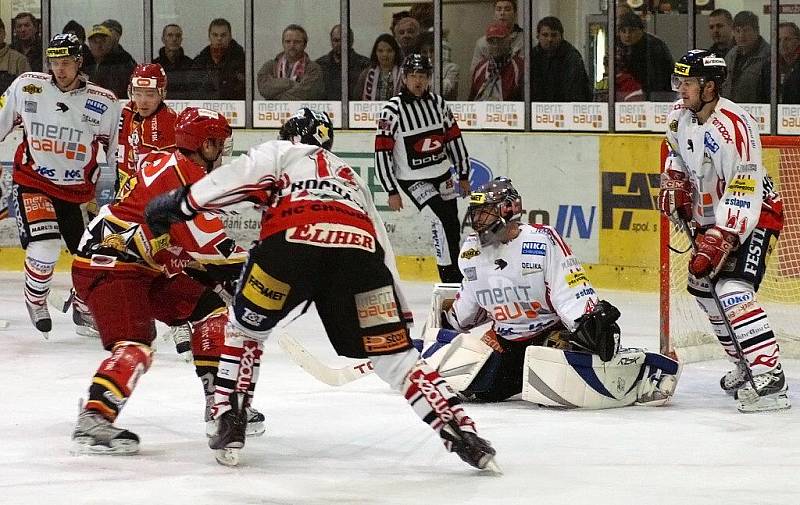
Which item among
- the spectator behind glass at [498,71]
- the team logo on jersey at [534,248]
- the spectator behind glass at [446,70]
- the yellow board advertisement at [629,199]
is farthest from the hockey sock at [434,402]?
the spectator behind glass at [446,70]

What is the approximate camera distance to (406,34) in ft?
32.3

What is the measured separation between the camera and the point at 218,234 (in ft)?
15.3

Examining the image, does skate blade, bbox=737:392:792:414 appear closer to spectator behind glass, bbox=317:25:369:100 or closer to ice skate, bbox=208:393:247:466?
ice skate, bbox=208:393:247:466

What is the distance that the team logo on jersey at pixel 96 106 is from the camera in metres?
7.50

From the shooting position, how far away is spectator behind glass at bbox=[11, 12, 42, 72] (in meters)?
10.6

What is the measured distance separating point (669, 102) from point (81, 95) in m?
3.51

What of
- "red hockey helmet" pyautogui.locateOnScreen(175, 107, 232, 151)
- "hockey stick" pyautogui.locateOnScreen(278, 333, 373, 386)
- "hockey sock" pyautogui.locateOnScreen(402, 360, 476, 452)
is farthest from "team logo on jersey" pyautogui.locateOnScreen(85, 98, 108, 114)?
"hockey sock" pyautogui.locateOnScreen(402, 360, 476, 452)

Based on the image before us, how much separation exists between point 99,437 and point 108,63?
6.47 metres

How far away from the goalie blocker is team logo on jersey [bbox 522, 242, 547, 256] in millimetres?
304

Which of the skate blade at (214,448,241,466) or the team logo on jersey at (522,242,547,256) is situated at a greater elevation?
the team logo on jersey at (522,242,547,256)

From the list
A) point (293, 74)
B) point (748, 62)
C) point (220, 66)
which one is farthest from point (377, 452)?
point (220, 66)

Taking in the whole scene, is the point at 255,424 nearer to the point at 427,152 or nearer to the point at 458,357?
the point at 458,357

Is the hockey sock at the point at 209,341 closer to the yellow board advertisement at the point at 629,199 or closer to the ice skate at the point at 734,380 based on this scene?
the ice skate at the point at 734,380

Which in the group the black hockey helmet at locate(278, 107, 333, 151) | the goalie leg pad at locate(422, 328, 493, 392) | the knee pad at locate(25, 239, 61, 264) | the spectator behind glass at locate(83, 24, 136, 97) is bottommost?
the goalie leg pad at locate(422, 328, 493, 392)
